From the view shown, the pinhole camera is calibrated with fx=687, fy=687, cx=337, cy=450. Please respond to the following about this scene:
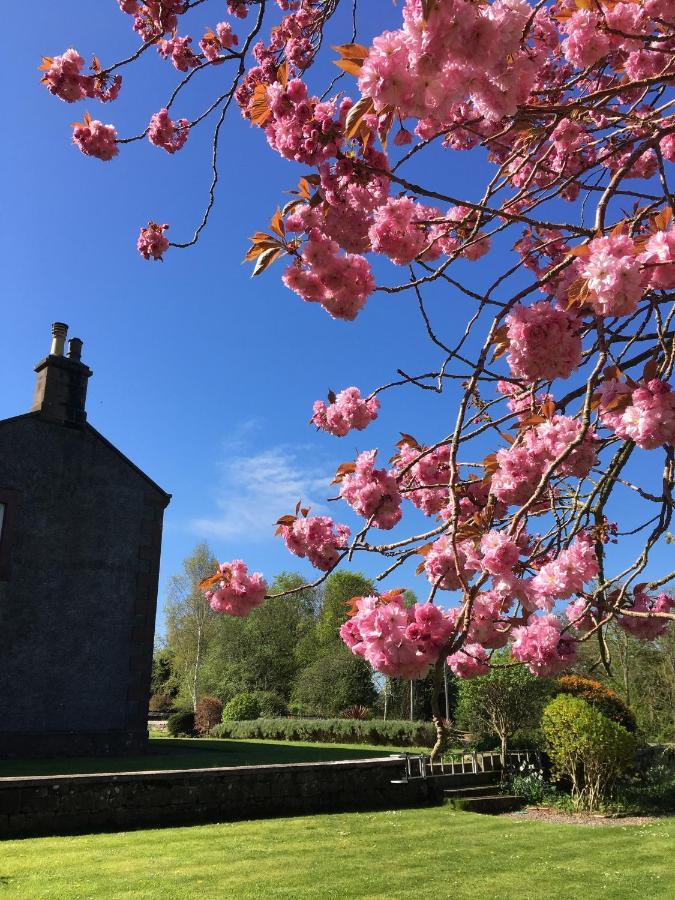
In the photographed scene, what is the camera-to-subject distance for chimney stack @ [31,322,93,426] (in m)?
13.3

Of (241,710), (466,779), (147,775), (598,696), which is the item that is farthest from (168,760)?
(241,710)

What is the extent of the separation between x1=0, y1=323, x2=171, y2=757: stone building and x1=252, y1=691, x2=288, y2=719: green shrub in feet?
41.3

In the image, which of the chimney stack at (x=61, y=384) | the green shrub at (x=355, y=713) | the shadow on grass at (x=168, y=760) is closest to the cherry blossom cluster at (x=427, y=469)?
the shadow on grass at (x=168, y=760)

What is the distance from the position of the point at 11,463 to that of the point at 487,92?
12.4 m

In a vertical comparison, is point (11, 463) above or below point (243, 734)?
above

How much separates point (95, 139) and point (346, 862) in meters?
6.26

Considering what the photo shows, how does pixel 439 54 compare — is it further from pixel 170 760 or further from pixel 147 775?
pixel 170 760

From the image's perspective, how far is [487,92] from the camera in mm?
1988

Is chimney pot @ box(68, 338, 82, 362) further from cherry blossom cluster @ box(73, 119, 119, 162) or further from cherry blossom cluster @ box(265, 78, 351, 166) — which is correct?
cherry blossom cluster @ box(265, 78, 351, 166)

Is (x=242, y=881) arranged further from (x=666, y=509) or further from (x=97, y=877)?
(x=666, y=509)

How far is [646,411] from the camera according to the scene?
7.05ft

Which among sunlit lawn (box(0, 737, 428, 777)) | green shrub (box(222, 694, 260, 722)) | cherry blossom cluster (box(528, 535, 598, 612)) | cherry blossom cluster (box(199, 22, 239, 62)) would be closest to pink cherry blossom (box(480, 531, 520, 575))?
cherry blossom cluster (box(528, 535, 598, 612))

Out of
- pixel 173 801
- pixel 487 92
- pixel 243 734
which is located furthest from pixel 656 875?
pixel 243 734

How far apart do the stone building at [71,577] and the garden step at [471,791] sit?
579cm
